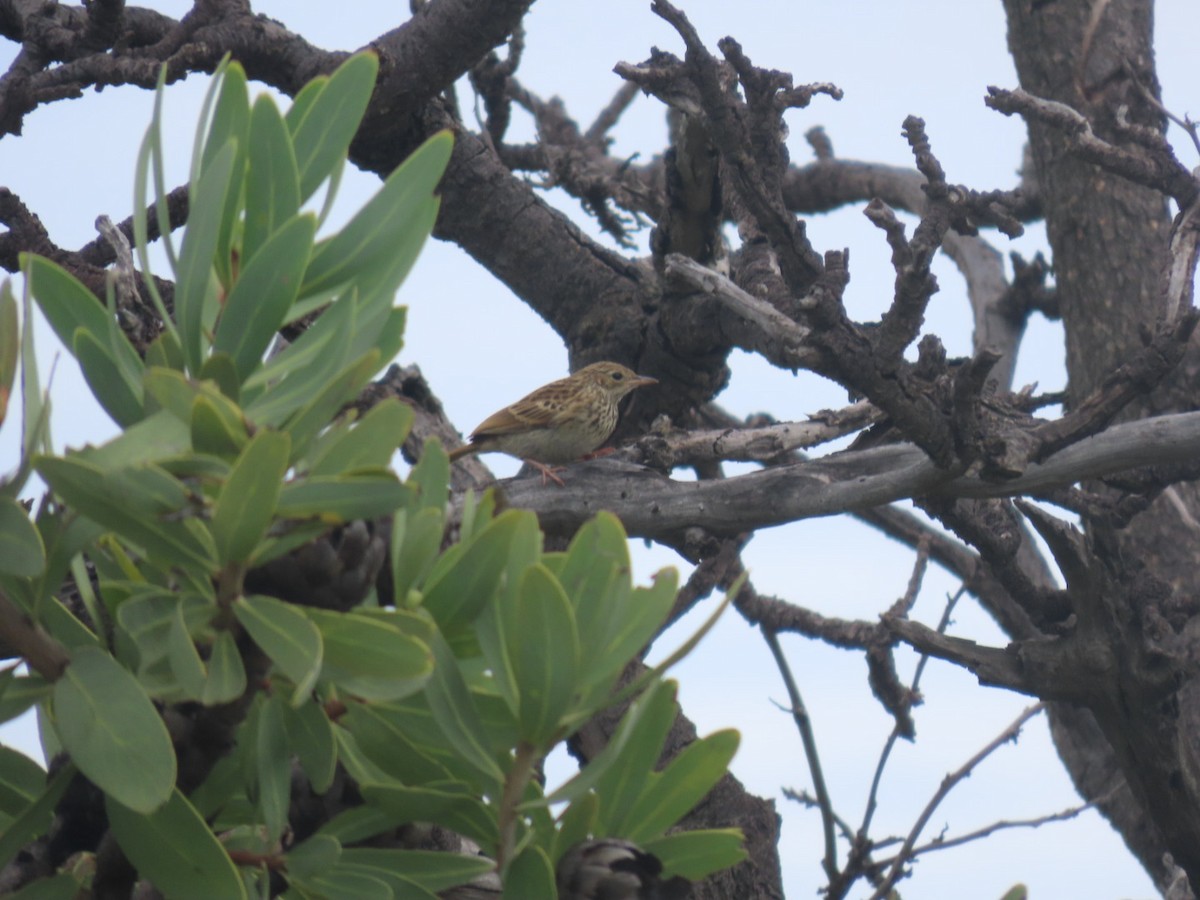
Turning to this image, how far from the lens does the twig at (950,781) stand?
3.67m

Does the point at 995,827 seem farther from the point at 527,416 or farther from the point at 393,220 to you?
the point at 393,220

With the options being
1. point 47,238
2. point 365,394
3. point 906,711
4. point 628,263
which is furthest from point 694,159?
point 47,238

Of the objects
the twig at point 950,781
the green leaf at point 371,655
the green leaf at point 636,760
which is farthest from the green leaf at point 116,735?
the twig at point 950,781

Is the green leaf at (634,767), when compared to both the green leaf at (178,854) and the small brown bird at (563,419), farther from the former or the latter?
the small brown bird at (563,419)

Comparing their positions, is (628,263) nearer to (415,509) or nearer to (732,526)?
(732,526)

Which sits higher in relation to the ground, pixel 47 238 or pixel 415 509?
pixel 47 238

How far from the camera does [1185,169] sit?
3.76 m

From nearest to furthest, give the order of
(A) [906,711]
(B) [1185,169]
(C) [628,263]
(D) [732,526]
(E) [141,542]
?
(E) [141,542]
(D) [732,526]
(B) [1185,169]
(A) [906,711]
(C) [628,263]

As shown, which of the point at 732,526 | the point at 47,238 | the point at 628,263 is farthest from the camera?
the point at 628,263

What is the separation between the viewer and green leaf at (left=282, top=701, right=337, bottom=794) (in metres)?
0.91

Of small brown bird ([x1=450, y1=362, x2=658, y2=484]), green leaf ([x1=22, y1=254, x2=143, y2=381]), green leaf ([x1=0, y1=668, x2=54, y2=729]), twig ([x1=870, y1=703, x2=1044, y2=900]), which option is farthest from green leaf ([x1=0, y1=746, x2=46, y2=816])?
small brown bird ([x1=450, y1=362, x2=658, y2=484])

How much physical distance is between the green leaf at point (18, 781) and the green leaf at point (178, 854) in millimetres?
164

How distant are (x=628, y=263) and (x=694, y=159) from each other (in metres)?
0.58

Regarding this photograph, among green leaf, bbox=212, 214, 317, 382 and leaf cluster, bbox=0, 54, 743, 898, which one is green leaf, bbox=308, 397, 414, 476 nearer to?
leaf cluster, bbox=0, 54, 743, 898
